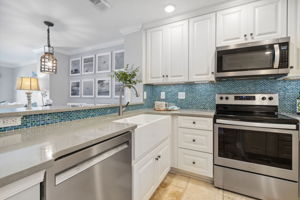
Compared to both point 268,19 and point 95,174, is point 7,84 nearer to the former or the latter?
point 95,174

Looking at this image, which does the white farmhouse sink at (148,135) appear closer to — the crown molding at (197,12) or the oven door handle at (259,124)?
the oven door handle at (259,124)

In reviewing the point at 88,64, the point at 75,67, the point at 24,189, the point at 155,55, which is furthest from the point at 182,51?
the point at 75,67

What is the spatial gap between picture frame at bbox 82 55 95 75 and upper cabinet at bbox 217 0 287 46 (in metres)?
3.20

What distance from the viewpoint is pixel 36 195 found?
0.58 metres

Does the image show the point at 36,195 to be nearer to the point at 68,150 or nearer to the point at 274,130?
the point at 68,150

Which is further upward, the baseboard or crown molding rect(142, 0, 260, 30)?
crown molding rect(142, 0, 260, 30)

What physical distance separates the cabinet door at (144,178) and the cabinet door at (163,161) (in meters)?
0.12

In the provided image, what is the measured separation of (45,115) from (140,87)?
161cm

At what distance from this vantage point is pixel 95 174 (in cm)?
87

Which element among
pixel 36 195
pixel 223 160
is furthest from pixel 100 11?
pixel 223 160

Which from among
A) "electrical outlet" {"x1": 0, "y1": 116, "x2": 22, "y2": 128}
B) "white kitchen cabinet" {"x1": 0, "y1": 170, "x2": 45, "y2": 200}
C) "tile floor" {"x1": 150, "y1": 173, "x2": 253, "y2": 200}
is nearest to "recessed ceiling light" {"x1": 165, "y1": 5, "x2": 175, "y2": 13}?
"electrical outlet" {"x1": 0, "y1": 116, "x2": 22, "y2": 128}

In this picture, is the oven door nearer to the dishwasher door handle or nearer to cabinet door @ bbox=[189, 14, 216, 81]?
cabinet door @ bbox=[189, 14, 216, 81]

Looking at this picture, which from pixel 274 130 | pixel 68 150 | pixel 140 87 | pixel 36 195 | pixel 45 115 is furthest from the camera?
pixel 140 87

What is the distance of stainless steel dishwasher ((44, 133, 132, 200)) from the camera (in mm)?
680
